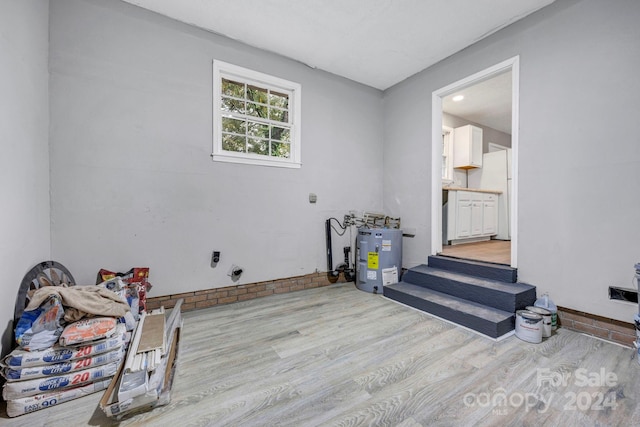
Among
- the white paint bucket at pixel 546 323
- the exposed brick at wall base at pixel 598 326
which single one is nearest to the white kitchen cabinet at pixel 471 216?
the exposed brick at wall base at pixel 598 326

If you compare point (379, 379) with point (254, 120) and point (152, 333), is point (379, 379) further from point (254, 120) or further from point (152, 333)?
point (254, 120)

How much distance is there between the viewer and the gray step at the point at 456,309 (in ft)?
7.31

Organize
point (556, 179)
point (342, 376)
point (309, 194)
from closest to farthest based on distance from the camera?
point (342, 376) → point (556, 179) → point (309, 194)

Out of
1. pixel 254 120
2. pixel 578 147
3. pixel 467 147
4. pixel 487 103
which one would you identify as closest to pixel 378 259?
pixel 578 147

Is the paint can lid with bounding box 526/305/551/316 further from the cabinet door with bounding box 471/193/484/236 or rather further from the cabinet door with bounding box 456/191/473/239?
the cabinet door with bounding box 471/193/484/236

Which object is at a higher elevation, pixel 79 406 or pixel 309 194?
pixel 309 194

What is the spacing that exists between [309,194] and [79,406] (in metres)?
2.82

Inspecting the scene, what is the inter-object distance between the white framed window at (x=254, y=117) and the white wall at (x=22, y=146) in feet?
4.45

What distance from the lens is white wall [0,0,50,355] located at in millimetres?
1557

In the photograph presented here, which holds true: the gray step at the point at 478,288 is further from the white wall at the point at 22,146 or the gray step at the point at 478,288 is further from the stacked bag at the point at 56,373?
the white wall at the point at 22,146

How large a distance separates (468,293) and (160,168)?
3534 mm

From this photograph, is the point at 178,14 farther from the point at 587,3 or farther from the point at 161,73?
the point at 587,3

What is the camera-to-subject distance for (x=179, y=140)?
8.98 feet

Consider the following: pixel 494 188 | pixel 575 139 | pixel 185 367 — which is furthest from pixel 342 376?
pixel 494 188
